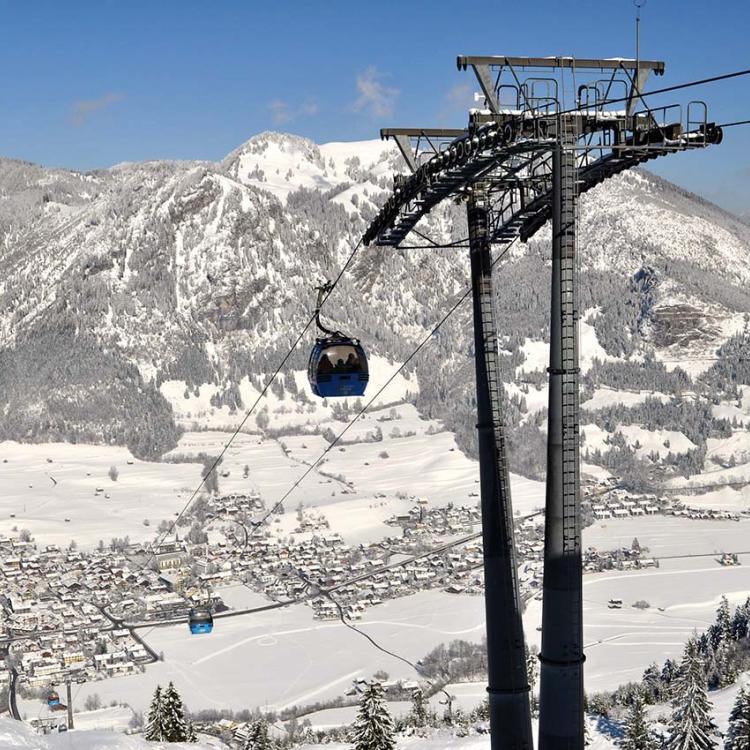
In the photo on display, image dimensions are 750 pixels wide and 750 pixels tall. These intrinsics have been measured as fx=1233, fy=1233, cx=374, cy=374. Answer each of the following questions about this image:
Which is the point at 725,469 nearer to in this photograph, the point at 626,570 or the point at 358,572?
the point at 626,570

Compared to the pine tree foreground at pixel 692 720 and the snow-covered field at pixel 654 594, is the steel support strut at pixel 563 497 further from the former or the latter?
the snow-covered field at pixel 654 594

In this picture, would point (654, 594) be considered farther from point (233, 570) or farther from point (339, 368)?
point (339, 368)

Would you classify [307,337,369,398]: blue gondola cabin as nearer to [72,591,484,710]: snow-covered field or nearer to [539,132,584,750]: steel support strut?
[539,132,584,750]: steel support strut

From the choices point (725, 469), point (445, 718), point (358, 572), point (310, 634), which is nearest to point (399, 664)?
point (310, 634)

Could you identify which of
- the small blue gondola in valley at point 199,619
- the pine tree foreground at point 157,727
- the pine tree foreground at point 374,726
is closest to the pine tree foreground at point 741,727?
the pine tree foreground at point 374,726

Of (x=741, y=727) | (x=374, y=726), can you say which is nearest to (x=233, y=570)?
(x=374, y=726)

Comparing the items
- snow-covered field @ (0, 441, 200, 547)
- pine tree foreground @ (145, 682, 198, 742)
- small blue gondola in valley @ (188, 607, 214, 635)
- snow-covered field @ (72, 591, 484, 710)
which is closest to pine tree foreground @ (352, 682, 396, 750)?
small blue gondola in valley @ (188, 607, 214, 635)
